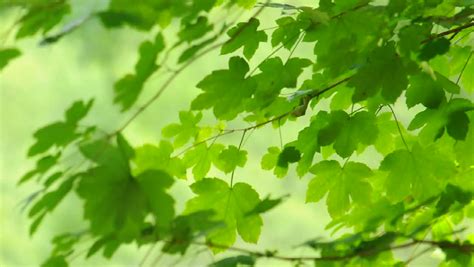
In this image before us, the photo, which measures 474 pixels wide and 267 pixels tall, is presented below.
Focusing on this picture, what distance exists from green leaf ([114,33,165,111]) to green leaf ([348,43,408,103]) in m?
0.28

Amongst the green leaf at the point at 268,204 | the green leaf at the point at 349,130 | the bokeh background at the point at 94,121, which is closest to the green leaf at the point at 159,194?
the green leaf at the point at 268,204

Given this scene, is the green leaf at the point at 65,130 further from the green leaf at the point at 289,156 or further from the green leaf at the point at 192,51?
the green leaf at the point at 289,156

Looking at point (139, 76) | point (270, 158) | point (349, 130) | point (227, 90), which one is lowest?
point (270, 158)

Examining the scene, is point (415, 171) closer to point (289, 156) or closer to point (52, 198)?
point (289, 156)

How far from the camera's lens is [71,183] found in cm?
63

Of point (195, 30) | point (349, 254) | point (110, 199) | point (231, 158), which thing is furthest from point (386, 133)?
point (110, 199)

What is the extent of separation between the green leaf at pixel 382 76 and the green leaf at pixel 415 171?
0.18 m

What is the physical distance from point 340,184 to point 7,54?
52 centimetres

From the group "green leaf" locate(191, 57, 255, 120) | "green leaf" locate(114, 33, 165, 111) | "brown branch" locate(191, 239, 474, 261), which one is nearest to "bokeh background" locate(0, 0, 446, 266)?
"green leaf" locate(191, 57, 255, 120)

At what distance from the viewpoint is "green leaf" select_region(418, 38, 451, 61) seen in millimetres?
808

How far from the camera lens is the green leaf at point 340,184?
1008 millimetres

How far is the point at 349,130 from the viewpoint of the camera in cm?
97

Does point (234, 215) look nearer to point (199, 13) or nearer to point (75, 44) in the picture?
point (199, 13)

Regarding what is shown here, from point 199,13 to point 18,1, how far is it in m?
0.19
